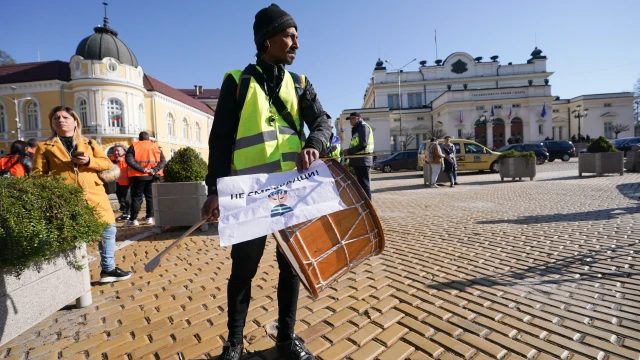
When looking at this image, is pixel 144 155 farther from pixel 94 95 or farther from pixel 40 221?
pixel 94 95

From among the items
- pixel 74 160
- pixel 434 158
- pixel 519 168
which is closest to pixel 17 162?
pixel 74 160

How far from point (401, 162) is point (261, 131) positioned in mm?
25993

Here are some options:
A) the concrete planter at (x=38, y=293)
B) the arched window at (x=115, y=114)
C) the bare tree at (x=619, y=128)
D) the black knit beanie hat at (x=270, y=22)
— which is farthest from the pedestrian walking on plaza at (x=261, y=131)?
the bare tree at (x=619, y=128)

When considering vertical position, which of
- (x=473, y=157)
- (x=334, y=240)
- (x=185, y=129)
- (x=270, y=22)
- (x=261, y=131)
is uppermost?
(x=185, y=129)

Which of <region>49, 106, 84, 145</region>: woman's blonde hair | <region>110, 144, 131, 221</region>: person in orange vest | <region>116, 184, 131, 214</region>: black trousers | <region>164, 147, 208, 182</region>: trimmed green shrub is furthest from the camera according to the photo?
<region>116, 184, 131, 214</region>: black trousers

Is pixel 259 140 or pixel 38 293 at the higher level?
pixel 259 140

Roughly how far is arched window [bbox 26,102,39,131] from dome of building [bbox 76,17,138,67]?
8.49m

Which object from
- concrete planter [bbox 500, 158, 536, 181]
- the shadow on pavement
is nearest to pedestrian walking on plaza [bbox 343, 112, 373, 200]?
the shadow on pavement

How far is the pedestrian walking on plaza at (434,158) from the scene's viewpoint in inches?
487

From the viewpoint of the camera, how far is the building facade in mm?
50094

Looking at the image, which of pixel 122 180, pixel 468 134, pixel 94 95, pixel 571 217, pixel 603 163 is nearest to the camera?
pixel 571 217

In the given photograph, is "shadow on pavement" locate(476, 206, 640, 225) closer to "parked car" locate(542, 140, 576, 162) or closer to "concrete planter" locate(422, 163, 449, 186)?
"concrete planter" locate(422, 163, 449, 186)

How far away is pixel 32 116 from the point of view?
3916cm

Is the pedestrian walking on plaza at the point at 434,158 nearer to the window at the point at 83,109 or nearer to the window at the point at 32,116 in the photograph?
→ the window at the point at 83,109
